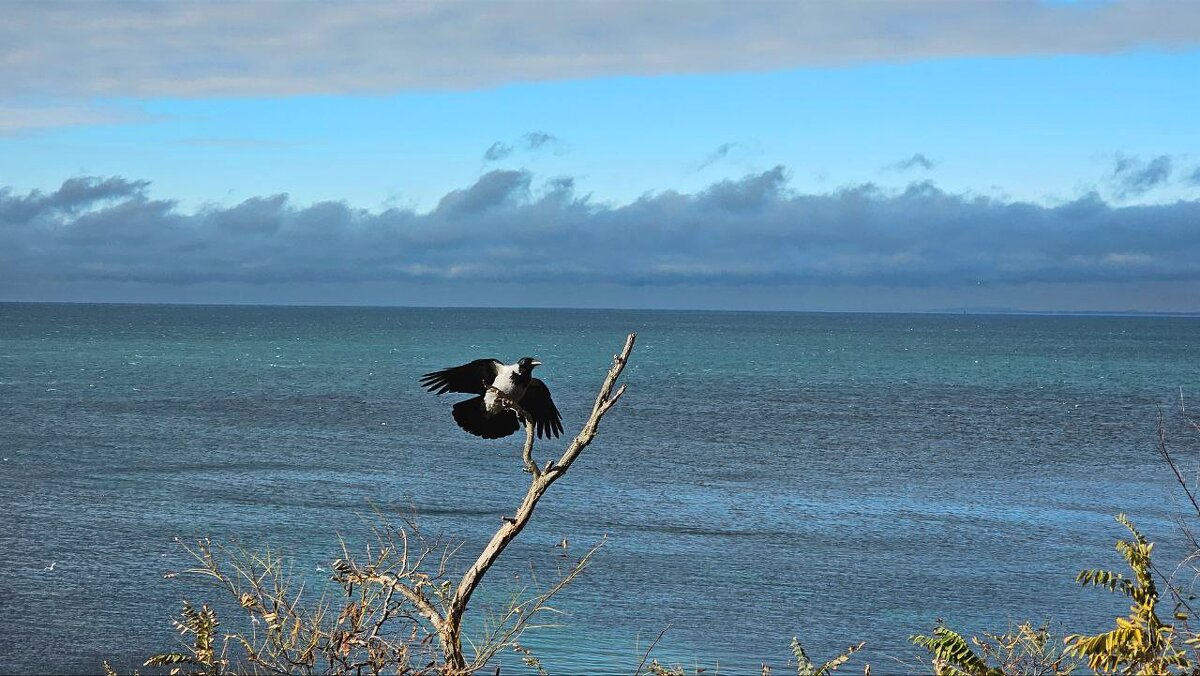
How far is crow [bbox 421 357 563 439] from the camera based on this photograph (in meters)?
11.1

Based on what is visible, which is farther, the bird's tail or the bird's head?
the bird's tail

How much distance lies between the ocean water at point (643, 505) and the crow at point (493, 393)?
24.2ft

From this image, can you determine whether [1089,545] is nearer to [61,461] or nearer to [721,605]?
[721,605]

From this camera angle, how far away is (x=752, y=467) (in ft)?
147

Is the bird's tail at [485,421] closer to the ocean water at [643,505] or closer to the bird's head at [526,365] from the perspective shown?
the bird's head at [526,365]

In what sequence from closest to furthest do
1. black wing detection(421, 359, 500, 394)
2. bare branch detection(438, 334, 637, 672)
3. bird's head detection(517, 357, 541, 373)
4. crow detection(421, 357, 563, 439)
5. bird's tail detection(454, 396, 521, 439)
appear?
bare branch detection(438, 334, 637, 672) < bird's head detection(517, 357, 541, 373) < crow detection(421, 357, 563, 439) < bird's tail detection(454, 396, 521, 439) < black wing detection(421, 359, 500, 394)

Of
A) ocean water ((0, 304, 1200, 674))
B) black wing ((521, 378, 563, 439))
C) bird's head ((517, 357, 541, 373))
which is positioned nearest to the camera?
bird's head ((517, 357, 541, 373))

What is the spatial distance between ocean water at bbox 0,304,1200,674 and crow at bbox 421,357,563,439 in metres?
7.39

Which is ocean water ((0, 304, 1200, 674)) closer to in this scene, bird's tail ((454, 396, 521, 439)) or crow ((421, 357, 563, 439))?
crow ((421, 357, 563, 439))

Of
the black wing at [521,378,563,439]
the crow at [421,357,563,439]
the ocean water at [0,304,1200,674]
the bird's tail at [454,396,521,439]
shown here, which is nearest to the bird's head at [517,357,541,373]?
the crow at [421,357,563,439]

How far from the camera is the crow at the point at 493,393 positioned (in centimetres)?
1108

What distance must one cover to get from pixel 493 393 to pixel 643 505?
25.3m

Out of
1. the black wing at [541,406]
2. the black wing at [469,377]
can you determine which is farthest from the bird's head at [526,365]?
the black wing at [541,406]

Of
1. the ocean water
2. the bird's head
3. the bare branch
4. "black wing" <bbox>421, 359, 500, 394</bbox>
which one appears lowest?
the ocean water
